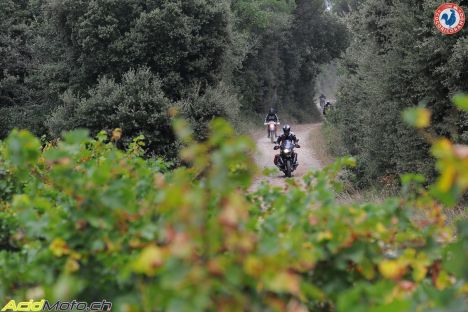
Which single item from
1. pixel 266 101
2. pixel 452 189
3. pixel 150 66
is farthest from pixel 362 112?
pixel 266 101

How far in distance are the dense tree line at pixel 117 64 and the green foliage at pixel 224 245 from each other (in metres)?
12.8

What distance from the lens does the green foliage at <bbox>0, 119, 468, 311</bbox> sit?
1865mm

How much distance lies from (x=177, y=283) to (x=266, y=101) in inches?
1381

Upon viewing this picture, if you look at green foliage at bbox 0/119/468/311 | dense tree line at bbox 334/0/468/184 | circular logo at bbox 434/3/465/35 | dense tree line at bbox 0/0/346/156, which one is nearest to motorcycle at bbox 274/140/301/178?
dense tree line at bbox 334/0/468/184

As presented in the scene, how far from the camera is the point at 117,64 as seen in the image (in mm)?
18094

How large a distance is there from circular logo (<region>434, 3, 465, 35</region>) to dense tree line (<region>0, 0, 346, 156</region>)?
25.7 ft

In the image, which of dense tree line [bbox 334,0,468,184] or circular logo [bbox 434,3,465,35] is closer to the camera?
circular logo [bbox 434,3,465,35]

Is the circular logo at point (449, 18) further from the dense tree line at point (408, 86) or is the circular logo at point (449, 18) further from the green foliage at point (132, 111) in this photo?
the green foliage at point (132, 111)

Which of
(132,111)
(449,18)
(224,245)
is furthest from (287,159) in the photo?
(224,245)

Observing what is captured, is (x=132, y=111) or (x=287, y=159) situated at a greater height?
(x=132, y=111)

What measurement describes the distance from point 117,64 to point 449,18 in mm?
11532

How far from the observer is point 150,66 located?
18.0 meters

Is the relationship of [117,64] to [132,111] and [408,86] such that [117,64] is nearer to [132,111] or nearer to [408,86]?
[132,111]

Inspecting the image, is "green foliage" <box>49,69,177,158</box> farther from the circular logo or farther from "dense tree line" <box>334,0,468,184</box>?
the circular logo
